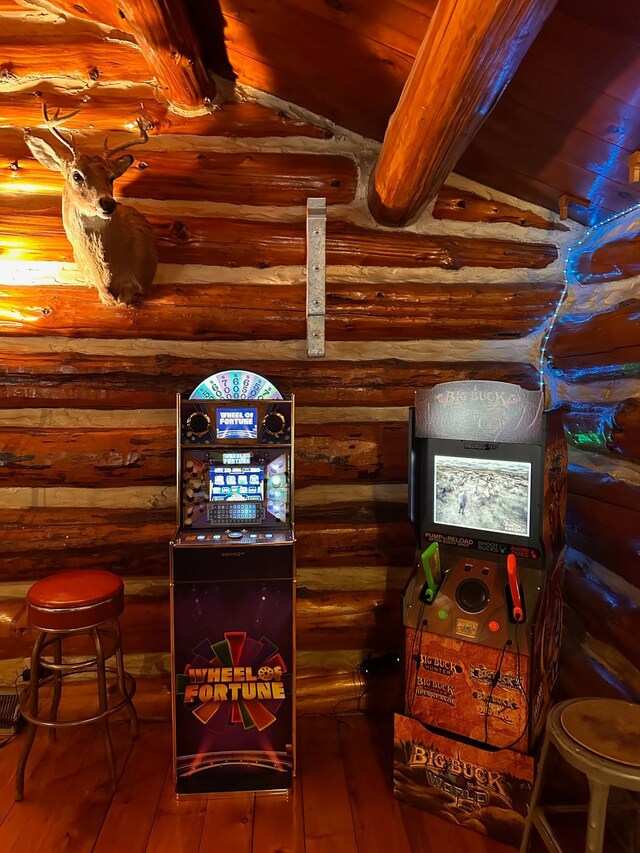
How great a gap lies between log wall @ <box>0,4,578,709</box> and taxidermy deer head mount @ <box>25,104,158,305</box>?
0.15 meters

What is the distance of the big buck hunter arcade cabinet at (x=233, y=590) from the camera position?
243 cm

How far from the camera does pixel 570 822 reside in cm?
238

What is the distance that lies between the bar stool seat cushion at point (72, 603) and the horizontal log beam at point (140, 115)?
248cm

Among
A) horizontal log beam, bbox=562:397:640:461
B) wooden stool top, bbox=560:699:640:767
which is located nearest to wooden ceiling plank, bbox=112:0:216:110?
horizontal log beam, bbox=562:397:640:461

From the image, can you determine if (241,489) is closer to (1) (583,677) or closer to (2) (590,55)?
(1) (583,677)

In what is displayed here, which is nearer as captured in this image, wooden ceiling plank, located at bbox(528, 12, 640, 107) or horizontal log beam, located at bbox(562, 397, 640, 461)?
wooden ceiling plank, located at bbox(528, 12, 640, 107)

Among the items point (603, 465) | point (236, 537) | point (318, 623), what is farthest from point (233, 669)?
point (603, 465)

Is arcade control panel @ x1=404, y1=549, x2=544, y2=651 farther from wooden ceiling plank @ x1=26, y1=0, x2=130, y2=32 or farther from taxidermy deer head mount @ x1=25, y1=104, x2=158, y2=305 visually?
wooden ceiling plank @ x1=26, y1=0, x2=130, y2=32

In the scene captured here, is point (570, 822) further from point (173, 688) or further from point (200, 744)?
point (173, 688)

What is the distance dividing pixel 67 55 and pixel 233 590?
311 centimetres

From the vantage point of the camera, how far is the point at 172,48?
8.57 ft

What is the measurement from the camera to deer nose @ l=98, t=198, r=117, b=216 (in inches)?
104

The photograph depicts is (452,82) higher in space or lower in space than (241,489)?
higher

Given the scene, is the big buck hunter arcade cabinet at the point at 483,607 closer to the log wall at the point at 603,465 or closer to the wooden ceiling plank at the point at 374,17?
the log wall at the point at 603,465
